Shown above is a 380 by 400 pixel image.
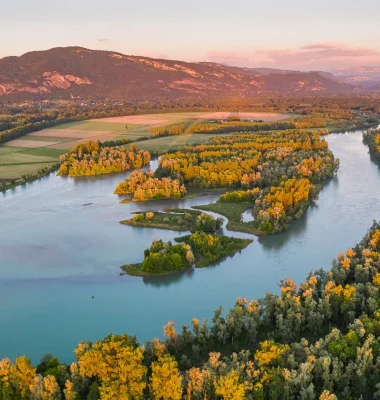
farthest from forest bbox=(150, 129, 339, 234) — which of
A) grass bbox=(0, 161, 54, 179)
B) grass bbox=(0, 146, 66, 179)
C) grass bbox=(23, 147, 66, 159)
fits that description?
grass bbox=(23, 147, 66, 159)

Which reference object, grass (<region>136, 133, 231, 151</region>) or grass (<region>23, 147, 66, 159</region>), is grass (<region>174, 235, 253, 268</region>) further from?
grass (<region>23, 147, 66, 159</region>)

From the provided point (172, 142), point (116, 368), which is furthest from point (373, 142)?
point (116, 368)

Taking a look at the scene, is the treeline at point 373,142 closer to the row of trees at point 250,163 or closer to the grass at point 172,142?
the row of trees at point 250,163

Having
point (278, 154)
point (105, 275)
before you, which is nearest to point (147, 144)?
point (278, 154)

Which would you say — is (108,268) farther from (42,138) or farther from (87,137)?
(42,138)

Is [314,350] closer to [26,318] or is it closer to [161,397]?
[161,397]

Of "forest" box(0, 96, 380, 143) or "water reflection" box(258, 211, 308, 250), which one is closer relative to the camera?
"water reflection" box(258, 211, 308, 250)

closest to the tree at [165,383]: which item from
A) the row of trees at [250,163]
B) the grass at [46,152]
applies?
the row of trees at [250,163]
